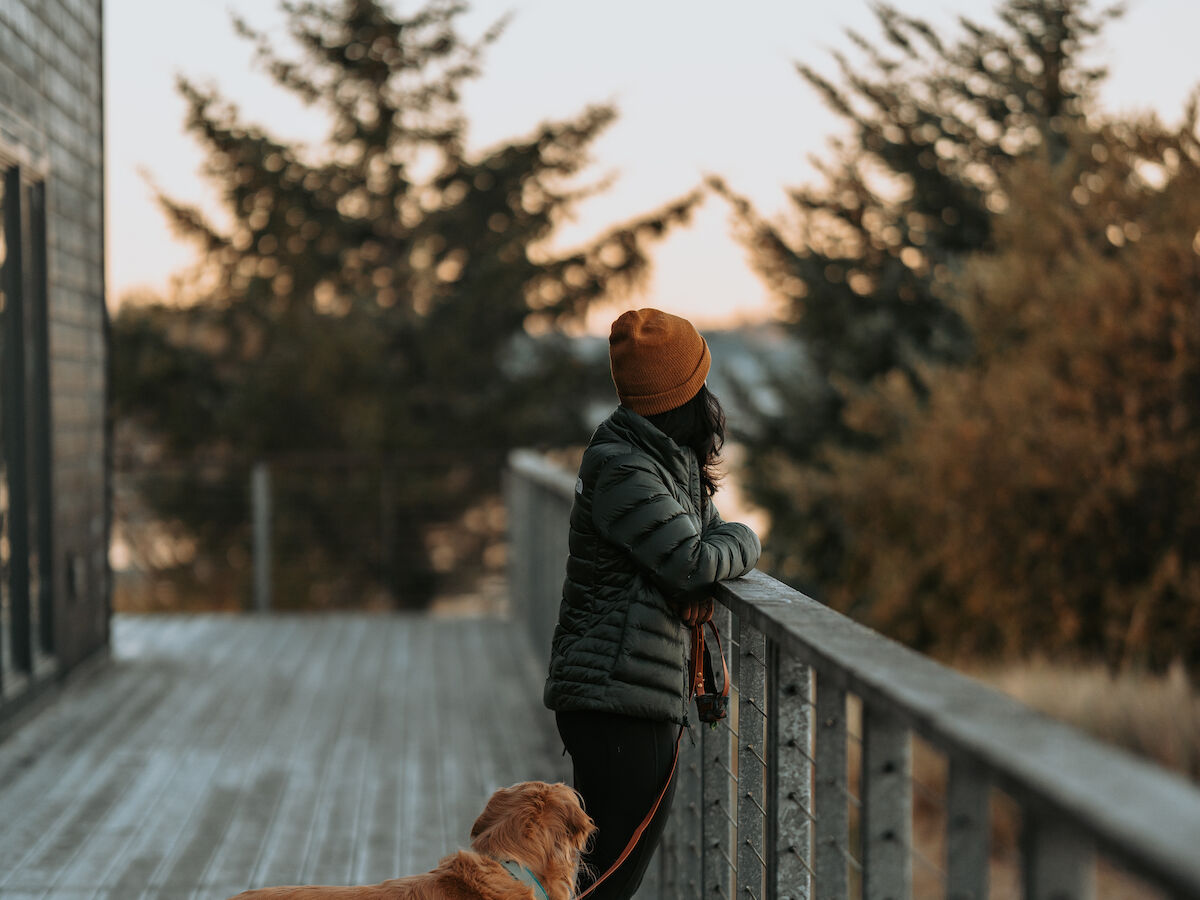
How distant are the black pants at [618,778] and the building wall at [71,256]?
3.83 metres

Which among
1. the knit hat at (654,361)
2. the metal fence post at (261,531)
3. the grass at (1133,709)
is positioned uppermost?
the knit hat at (654,361)

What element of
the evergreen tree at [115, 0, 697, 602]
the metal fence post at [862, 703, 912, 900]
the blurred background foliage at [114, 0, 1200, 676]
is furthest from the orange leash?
the evergreen tree at [115, 0, 697, 602]

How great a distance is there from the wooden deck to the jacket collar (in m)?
1.89

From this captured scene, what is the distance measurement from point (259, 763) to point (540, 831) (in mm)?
3059

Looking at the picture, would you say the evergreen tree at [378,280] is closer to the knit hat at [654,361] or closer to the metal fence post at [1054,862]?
the knit hat at [654,361]

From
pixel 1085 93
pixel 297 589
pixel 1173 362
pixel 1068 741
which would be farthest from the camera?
pixel 297 589

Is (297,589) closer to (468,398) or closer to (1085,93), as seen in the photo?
(468,398)

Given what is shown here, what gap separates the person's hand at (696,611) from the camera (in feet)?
7.86

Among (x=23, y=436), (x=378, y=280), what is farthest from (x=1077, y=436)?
(x=378, y=280)

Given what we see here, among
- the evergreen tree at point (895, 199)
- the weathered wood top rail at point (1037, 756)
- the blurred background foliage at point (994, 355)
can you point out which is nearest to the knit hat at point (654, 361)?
the weathered wood top rail at point (1037, 756)

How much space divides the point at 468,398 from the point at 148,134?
5.33m

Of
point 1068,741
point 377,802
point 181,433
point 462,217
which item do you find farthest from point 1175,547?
point 181,433

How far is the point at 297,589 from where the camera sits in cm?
1563

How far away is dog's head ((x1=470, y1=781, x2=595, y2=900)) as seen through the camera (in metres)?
2.10
